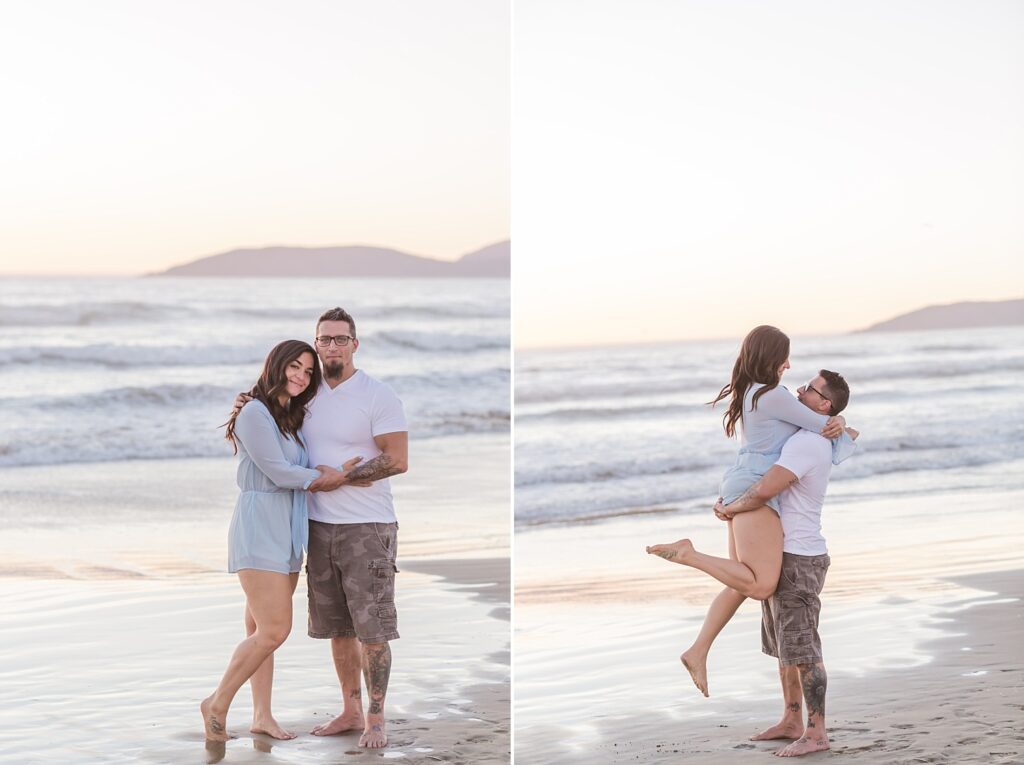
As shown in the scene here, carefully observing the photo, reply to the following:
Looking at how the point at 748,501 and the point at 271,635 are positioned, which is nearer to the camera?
the point at 271,635

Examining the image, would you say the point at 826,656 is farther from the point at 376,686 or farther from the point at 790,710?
the point at 376,686

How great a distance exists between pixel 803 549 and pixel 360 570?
62.0 inches

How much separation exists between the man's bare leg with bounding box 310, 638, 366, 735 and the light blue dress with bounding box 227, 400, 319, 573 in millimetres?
418

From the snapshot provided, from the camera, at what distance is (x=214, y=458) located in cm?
1504

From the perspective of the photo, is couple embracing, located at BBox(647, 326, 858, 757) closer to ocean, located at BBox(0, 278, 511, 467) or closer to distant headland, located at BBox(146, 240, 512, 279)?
ocean, located at BBox(0, 278, 511, 467)

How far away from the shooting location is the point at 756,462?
4742 millimetres

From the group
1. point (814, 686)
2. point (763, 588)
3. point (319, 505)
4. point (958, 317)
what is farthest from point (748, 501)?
point (958, 317)

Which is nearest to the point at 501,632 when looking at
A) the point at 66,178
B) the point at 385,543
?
the point at 385,543

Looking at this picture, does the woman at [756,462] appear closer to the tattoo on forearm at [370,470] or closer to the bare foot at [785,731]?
the bare foot at [785,731]

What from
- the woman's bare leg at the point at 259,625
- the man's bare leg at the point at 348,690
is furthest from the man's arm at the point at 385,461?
the man's bare leg at the point at 348,690

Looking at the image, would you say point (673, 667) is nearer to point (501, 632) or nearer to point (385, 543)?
point (501, 632)

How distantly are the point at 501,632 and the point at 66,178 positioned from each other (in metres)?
19.3

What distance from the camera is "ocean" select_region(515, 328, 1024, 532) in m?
13.1

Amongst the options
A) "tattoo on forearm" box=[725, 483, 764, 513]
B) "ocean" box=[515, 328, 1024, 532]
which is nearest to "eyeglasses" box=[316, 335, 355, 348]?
"tattoo on forearm" box=[725, 483, 764, 513]
